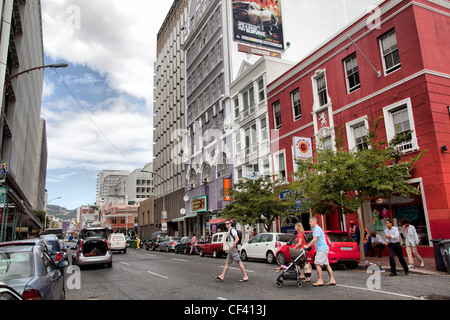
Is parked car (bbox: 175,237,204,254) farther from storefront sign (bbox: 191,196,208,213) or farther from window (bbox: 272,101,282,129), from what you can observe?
window (bbox: 272,101,282,129)

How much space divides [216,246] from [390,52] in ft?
50.8

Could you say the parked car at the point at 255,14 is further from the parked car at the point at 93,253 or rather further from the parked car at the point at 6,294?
the parked car at the point at 6,294

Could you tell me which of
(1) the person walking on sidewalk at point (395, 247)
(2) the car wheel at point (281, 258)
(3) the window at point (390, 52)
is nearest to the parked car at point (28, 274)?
(1) the person walking on sidewalk at point (395, 247)

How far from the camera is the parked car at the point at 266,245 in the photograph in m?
16.7

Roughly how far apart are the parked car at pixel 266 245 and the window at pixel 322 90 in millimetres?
9534

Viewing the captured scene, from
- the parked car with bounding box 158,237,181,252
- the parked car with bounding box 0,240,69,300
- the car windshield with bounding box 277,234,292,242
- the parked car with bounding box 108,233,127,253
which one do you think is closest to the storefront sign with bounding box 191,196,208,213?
the parked car with bounding box 158,237,181,252

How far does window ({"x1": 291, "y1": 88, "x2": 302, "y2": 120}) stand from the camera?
24250mm

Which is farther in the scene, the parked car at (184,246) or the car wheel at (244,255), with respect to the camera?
the parked car at (184,246)

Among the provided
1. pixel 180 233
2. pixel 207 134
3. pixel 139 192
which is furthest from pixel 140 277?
pixel 139 192

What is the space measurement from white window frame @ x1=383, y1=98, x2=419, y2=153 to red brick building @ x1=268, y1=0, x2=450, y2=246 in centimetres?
4

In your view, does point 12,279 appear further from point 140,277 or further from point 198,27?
point 198,27

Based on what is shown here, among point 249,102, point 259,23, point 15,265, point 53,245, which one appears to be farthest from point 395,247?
point 259,23

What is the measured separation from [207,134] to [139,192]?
325 ft

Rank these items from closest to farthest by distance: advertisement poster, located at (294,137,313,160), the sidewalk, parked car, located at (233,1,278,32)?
the sidewalk → advertisement poster, located at (294,137,313,160) → parked car, located at (233,1,278,32)
